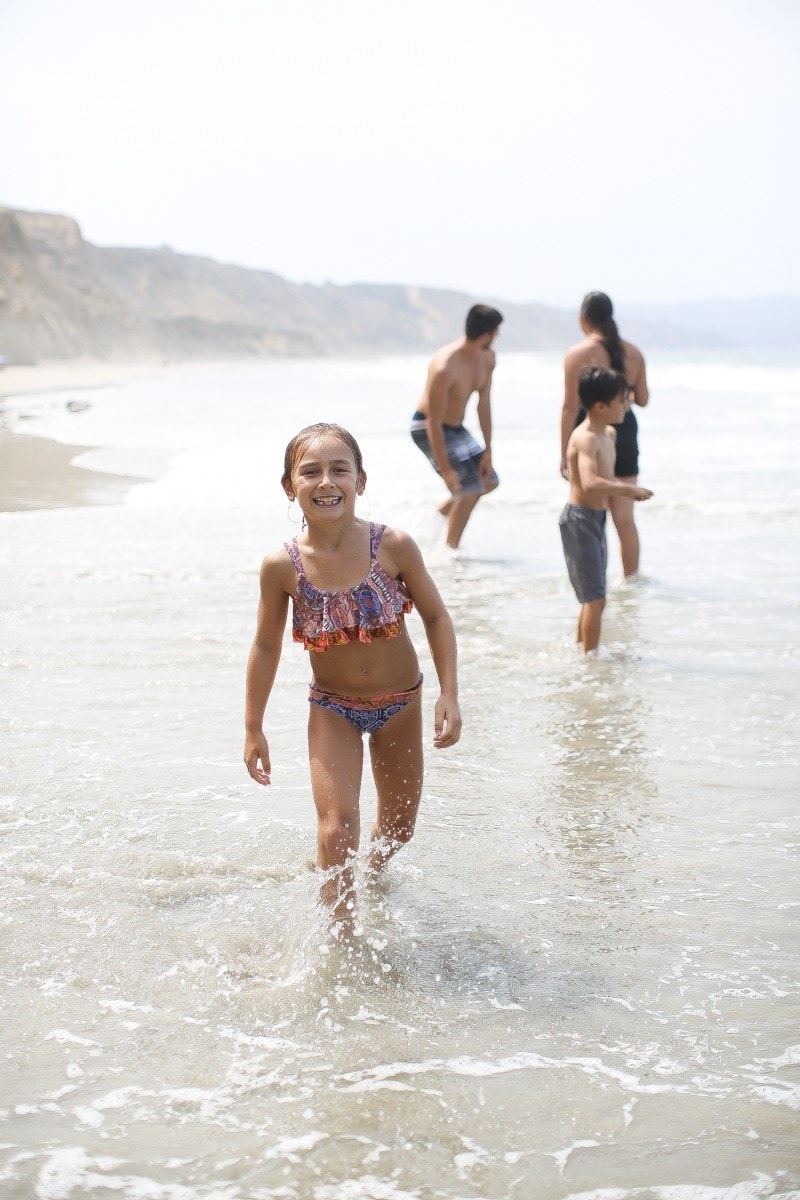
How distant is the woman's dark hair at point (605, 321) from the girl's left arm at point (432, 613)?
417 centimetres

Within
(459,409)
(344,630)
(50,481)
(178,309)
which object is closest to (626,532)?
(459,409)

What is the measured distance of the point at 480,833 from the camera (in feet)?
13.5

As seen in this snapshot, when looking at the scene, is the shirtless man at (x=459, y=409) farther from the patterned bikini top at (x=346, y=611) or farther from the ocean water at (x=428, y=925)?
the patterned bikini top at (x=346, y=611)

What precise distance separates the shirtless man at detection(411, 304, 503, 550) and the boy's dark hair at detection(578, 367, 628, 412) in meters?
2.18

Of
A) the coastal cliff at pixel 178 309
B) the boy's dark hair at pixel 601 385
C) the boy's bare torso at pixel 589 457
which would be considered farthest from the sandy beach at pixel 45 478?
the coastal cliff at pixel 178 309

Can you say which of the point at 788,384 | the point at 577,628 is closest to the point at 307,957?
the point at 577,628

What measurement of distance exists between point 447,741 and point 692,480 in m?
10.5

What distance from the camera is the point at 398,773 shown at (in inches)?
137

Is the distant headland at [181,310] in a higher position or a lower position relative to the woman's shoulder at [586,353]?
higher

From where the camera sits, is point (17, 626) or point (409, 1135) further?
point (17, 626)

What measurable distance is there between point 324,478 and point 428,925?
1258 millimetres

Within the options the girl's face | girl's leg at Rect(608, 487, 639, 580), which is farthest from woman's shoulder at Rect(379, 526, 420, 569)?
girl's leg at Rect(608, 487, 639, 580)

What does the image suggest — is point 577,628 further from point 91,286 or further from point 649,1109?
point 91,286

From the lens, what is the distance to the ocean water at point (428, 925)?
2543 mm
